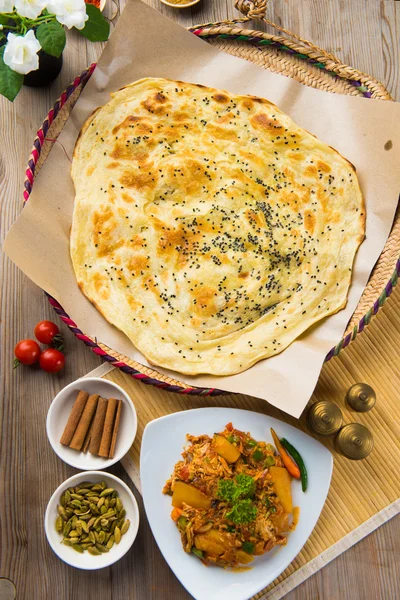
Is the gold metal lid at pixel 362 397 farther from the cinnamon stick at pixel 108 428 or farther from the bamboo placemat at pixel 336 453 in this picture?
the cinnamon stick at pixel 108 428

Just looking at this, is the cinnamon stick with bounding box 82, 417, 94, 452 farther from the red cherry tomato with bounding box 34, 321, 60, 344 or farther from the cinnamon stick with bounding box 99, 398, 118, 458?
the red cherry tomato with bounding box 34, 321, 60, 344

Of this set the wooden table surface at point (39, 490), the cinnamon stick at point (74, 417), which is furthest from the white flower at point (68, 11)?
the cinnamon stick at point (74, 417)

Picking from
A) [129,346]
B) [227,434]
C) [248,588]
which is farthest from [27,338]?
[248,588]

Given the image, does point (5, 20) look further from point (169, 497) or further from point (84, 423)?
point (169, 497)

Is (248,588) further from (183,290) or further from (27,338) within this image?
(27,338)

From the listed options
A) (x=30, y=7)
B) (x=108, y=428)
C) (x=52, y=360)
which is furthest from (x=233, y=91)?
(x=108, y=428)
